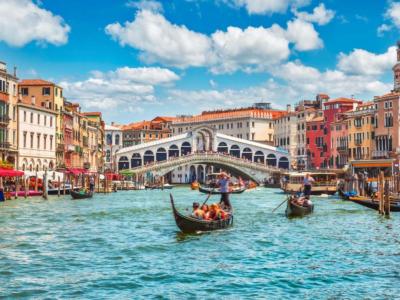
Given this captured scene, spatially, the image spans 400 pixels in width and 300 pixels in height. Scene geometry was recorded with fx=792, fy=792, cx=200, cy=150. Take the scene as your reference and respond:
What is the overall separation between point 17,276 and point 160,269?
6.43 ft

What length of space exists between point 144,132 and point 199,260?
6513 centimetres

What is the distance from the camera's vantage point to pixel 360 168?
143 feet

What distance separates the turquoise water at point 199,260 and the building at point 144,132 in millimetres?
57301

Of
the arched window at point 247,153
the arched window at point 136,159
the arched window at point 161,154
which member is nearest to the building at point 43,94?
the arched window at point 136,159

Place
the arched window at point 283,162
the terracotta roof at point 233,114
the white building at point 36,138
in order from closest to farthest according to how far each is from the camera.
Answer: the white building at point 36,138 < the arched window at point 283,162 < the terracotta roof at point 233,114

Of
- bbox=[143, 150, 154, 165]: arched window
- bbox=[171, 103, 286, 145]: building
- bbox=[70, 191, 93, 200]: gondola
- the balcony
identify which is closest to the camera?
bbox=[70, 191, 93, 200]: gondola

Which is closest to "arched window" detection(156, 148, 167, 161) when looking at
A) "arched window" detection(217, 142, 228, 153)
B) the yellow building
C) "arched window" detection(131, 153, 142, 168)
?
"arched window" detection(131, 153, 142, 168)

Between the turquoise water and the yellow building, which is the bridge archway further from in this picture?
the turquoise water

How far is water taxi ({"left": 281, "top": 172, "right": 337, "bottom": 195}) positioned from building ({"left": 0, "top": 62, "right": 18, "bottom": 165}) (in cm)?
1266

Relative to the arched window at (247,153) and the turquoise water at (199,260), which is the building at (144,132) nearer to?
the arched window at (247,153)

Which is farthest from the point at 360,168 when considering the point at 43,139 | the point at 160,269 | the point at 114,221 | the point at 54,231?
the point at 160,269

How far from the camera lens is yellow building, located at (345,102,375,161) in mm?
45781

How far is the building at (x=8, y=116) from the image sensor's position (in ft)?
111

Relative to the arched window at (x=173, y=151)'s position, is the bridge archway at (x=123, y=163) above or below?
below
